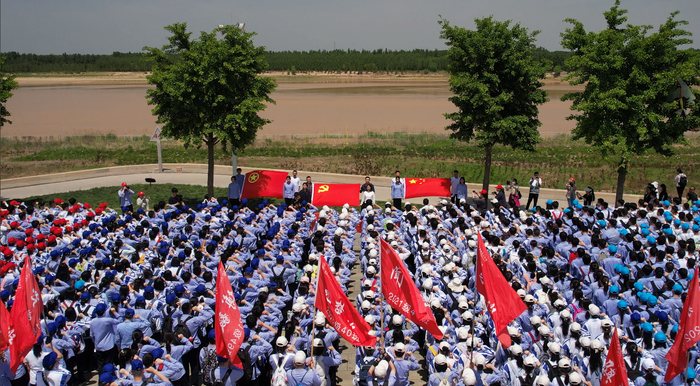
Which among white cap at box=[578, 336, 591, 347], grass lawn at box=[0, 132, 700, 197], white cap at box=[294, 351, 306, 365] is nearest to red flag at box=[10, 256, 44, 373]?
white cap at box=[294, 351, 306, 365]

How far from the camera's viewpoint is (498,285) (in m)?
8.02

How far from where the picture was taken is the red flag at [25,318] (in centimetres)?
765

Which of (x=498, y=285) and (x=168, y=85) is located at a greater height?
Result: (x=168, y=85)

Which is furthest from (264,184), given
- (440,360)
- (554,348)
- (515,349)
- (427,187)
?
(554,348)

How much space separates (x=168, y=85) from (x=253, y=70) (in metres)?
2.63

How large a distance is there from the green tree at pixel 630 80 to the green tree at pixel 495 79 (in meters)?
1.49

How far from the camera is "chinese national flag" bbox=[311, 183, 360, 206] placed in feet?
60.0

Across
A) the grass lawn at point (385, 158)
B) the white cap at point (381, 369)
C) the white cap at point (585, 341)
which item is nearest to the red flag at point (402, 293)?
the white cap at point (381, 369)

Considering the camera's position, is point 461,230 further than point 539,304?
Yes

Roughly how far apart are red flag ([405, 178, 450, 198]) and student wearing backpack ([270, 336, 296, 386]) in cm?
1195

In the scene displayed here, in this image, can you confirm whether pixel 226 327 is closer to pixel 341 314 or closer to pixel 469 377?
pixel 341 314

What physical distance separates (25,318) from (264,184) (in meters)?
12.3

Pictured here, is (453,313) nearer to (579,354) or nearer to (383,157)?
(579,354)

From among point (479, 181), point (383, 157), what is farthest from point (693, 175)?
point (383, 157)
